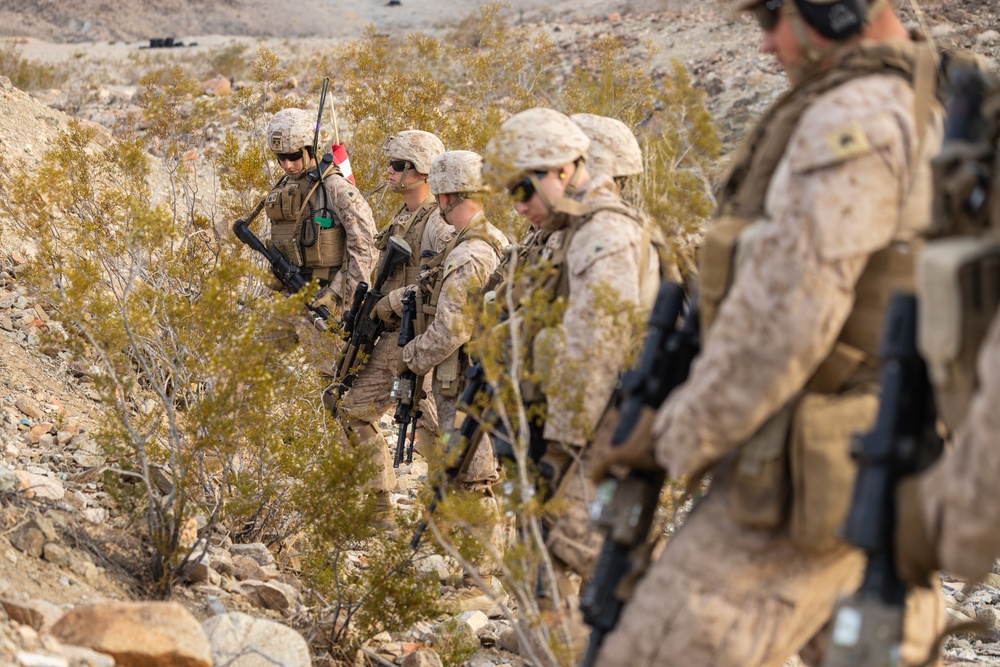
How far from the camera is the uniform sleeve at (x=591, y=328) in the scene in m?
3.47

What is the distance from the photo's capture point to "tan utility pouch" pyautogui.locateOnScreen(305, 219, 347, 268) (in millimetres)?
7504

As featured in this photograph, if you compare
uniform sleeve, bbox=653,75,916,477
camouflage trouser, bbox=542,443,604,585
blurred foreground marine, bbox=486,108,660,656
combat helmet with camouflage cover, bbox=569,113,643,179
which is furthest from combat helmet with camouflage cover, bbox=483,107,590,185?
uniform sleeve, bbox=653,75,916,477

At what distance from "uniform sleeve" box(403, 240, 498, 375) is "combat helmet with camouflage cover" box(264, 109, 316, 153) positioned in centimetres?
205

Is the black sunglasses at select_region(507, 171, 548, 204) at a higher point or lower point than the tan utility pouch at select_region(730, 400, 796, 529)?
higher

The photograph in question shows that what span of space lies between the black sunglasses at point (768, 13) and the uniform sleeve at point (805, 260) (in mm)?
325

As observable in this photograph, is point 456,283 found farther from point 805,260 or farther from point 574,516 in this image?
point 805,260

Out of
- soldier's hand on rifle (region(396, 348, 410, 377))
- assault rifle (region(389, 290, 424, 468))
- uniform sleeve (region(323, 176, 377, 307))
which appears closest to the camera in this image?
assault rifle (region(389, 290, 424, 468))

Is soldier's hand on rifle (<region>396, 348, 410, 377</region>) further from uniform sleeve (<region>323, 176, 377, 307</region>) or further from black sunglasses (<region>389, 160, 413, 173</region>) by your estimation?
black sunglasses (<region>389, 160, 413, 173</region>)

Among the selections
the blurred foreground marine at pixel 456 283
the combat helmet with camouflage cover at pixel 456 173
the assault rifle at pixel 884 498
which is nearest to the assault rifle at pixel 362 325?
the blurred foreground marine at pixel 456 283

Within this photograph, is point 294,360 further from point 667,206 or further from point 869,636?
point 869,636

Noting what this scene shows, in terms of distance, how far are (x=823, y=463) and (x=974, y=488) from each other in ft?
1.41

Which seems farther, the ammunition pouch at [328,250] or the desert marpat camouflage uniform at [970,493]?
the ammunition pouch at [328,250]

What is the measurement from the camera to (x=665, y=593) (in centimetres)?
254

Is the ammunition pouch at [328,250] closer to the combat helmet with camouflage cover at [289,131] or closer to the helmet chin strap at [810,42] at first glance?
the combat helmet with camouflage cover at [289,131]
